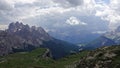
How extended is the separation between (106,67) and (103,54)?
17185 millimetres

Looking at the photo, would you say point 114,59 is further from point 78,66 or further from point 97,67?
point 78,66

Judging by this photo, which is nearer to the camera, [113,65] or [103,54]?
[113,65]

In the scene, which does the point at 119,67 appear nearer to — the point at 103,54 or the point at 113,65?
the point at 113,65

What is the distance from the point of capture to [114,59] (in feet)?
548

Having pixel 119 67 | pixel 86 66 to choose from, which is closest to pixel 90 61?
pixel 86 66

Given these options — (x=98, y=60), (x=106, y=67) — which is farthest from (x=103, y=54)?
(x=106, y=67)

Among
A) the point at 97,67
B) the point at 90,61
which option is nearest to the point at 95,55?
the point at 90,61

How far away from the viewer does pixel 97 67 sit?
16588 centimetres

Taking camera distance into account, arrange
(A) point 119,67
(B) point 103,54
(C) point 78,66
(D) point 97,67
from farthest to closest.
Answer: (C) point 78,66 < (B) point 103,54 < (D) point 97,67 < (A) point 119,67

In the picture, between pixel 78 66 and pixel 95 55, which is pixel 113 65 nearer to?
pixel 95 55

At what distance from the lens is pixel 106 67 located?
160875 millimetres

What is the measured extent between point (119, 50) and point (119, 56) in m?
8.48

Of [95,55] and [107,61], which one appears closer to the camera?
[107,61]

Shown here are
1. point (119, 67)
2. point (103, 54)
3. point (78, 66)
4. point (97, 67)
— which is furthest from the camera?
point (78, 66)
